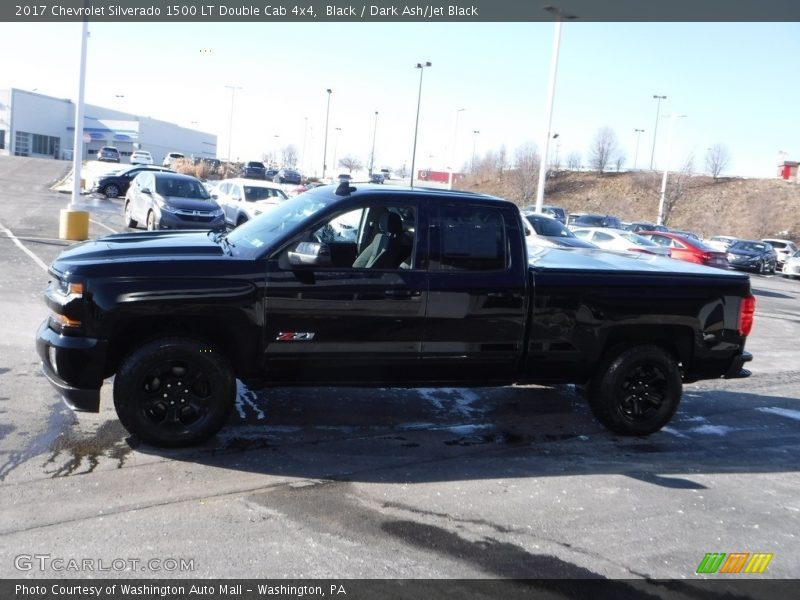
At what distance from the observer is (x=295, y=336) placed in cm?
526

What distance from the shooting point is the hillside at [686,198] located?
59406 millimetres

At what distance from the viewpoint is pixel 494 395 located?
24.0 feet

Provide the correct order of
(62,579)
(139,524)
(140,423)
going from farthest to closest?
(140,423)
(139,524)
(62,579)

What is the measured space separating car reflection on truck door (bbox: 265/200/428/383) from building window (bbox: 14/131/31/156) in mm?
81181

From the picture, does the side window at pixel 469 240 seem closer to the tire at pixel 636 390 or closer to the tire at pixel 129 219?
the tire at pixel 636 390

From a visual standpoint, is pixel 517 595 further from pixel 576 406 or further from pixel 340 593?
pixel 576 406

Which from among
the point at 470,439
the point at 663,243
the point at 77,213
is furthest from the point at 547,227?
the point at 470,439

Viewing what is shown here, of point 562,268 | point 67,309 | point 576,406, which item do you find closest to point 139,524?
point 67,309

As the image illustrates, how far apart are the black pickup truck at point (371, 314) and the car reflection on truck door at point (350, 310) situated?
1cm

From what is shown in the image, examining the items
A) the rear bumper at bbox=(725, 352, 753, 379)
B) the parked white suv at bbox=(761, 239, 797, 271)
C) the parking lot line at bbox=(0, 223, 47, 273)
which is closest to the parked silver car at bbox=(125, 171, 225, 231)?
the parking lot line at bbox=(0, 223, 47, 273)

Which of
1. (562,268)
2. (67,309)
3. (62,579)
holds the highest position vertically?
(562,268)

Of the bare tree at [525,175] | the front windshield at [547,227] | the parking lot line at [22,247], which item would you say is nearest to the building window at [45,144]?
the bare tree at [525,175]

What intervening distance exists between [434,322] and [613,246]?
16.9 metres

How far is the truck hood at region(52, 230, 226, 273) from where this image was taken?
5086 mm
